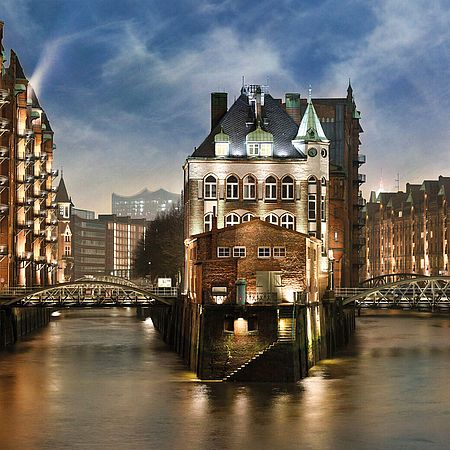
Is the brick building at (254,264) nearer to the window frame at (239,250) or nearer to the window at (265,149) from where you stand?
the window frame at (239,250)

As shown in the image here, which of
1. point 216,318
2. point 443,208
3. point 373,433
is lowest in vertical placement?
point 373,433

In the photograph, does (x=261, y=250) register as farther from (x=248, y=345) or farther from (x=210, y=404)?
(x=210, y=404)

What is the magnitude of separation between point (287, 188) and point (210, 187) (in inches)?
223

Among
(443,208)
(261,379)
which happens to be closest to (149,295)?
(261,379)

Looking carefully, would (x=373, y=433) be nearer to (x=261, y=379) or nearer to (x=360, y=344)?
(x=261, y=379)

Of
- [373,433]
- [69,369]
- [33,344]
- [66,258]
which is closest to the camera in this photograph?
[373,433]

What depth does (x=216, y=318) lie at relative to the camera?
5441 centimetres

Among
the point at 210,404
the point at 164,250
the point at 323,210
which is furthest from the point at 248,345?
the point at 164,250

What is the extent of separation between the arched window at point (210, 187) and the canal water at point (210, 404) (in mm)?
11761

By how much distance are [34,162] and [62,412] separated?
61.5 m

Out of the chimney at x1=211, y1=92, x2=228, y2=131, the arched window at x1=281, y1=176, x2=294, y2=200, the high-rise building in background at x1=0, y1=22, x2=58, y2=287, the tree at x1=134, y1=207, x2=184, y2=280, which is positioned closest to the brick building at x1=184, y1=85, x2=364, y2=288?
the arched window at x1=281, y1=176, x2=294, y2=200

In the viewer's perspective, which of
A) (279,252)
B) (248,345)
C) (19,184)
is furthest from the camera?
(19,184)

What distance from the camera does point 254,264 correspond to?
57.9 m

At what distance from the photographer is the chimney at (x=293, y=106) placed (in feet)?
285
